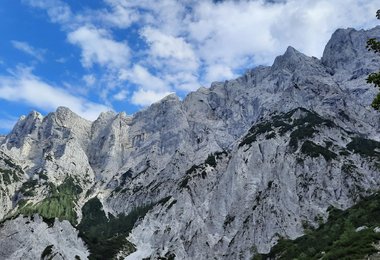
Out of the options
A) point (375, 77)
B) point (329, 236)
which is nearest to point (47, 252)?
point (329, 236)

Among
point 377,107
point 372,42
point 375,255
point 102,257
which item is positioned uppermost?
point 102,257

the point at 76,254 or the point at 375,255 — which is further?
the point at 76,254

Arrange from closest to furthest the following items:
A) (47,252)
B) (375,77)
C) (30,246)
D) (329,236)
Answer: (375,77), (329,236), (47,252), (30,246)

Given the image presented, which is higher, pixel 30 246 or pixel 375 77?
pixel 30 246

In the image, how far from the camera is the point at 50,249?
18625cm

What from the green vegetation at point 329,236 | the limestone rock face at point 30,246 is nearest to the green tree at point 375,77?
the green vegetation at point 329,236

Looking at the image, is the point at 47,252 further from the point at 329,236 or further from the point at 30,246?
the point at 329,236

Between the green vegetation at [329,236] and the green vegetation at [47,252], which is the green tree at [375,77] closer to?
the green vegetation at [329,236]

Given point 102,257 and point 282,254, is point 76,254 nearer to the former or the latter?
point 102,257

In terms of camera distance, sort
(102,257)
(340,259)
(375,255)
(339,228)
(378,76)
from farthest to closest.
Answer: (102,257), (339,228), (340,259), (375,255), (378,76)

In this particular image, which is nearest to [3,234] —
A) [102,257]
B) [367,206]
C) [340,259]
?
[102,257]

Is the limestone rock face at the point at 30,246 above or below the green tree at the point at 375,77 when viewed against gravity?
above

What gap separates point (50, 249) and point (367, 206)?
127 m

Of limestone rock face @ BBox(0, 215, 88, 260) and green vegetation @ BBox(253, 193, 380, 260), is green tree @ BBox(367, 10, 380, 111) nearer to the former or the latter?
green vegetation @ BBox(253, 193, 380, 260)
